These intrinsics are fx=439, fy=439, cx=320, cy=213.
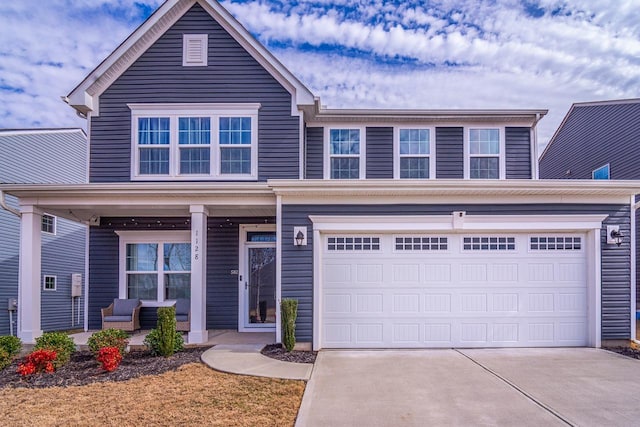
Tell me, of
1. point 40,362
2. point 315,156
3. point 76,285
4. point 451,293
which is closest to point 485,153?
point 315,156

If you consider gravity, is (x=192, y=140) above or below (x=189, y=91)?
below

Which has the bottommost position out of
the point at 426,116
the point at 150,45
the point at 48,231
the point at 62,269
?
the point at 62,269

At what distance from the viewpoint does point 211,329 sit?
10688 mm

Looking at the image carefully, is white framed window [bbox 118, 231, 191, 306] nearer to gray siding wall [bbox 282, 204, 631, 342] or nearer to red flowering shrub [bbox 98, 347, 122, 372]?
gray siding wall [bbox 282, 204, 631, 342]

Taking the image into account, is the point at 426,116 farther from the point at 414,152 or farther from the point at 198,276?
the point at 198,276

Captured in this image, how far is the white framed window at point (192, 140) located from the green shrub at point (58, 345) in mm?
4285

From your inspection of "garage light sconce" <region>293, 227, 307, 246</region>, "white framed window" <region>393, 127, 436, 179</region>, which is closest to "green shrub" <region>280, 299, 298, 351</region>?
"garage light sconce" <region>293, 227, 307, 246</region>

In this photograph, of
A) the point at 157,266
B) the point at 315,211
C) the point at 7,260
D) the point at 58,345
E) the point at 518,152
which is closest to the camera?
the point at 58,345

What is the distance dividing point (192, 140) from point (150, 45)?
2.53 m

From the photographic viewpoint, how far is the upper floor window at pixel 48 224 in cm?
1550

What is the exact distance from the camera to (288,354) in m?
7.83

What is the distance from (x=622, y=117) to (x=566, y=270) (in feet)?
33.8

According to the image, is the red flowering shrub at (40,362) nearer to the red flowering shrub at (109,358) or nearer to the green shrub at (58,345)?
the green shrub at (58,345)

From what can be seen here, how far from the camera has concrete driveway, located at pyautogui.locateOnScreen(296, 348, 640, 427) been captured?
4848 millimetres
